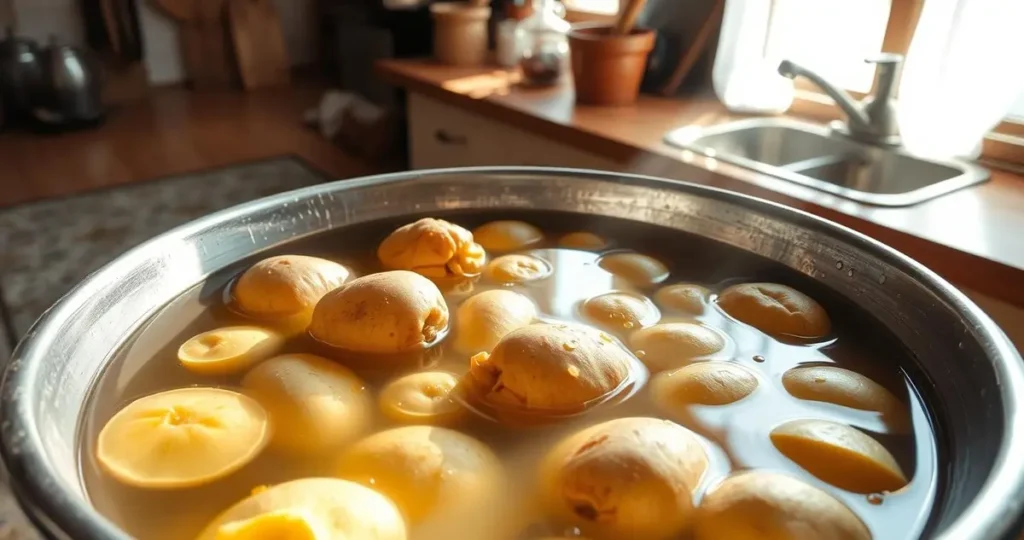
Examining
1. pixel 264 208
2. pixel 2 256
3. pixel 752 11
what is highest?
pixel 752 11

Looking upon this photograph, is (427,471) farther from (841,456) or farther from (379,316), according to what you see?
(841,456)

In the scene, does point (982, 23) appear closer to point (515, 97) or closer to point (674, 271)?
point (674, 271)

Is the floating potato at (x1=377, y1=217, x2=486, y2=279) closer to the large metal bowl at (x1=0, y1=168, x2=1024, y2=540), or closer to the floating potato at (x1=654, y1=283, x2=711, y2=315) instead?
the large metal bowl at (x1=0, y1=168, x2=1024, y2=540)

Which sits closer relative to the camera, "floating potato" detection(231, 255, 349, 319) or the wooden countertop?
"floating potato" detection(231, 255, 349, 319)

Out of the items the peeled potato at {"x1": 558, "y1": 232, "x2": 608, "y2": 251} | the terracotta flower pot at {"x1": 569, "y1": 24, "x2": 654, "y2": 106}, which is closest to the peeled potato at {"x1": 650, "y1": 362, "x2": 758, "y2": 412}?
the peeled potato at {"x1": 558, "y1": 232, "x2": 608, "y2": 251}

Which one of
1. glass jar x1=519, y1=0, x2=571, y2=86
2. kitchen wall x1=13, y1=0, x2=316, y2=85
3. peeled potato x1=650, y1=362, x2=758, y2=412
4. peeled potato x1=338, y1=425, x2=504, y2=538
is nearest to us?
peeled potato x1=338, y1=425, x2=504, y2=538

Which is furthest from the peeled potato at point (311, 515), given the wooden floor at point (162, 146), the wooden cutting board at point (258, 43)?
the wooden cutting board at point (258, 43)

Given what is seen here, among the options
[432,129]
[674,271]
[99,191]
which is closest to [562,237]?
[674,271]
